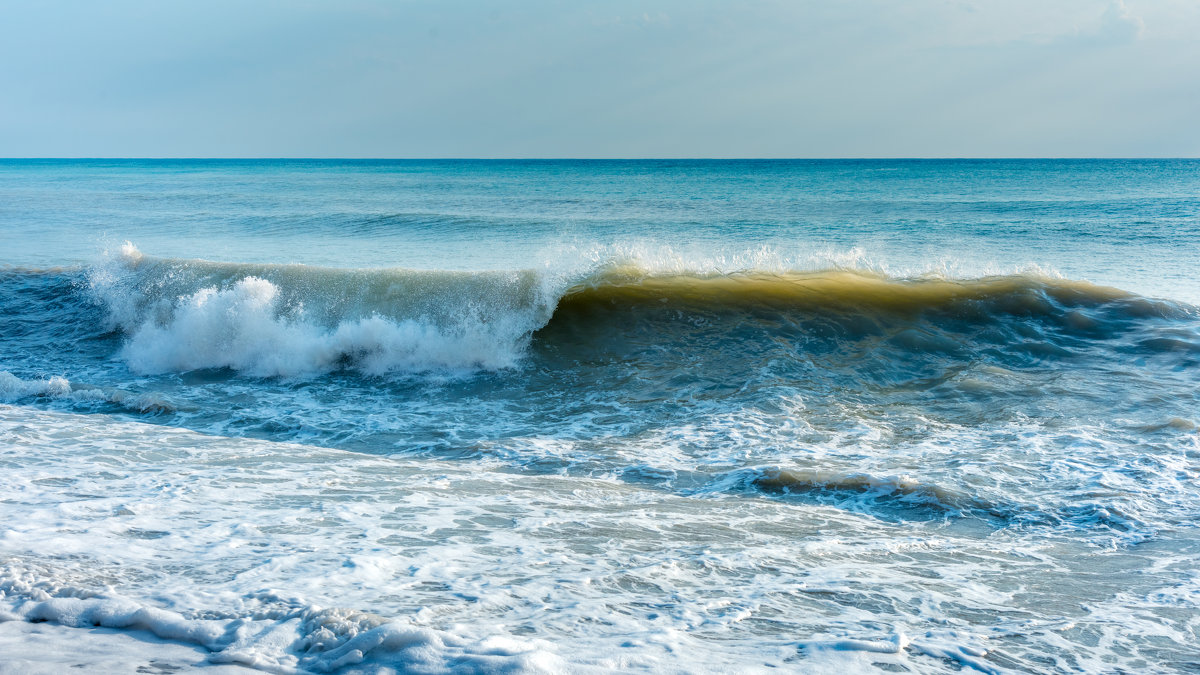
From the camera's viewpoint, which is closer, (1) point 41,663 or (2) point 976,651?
(1) point 41,663

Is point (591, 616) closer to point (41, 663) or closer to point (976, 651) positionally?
point (976, 651)

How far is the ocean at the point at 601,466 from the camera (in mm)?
3238

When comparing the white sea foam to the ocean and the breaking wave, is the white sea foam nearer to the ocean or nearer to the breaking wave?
the ocean

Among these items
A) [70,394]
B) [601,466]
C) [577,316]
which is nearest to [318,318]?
[70,394]

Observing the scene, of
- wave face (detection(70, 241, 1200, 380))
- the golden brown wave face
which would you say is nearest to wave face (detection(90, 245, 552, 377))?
wave face (detection(70, 241, 1200, 380))

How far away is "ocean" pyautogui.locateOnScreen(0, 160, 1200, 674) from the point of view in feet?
10.6

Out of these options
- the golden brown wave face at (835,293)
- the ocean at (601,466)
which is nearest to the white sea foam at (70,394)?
the ocean at (601,466)

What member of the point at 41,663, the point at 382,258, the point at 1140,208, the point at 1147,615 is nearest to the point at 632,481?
the point at 1147,615

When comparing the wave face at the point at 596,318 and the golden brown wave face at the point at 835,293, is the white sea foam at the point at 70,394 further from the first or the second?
the golden brown wave face at the point at 835,293

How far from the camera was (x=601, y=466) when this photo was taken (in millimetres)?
6129

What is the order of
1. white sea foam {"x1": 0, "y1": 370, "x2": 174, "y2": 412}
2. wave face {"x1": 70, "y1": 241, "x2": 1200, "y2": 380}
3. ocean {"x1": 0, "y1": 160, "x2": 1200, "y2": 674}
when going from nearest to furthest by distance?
ocean {"x1": 0, "y1": 160, "x2": 1200, "y2": 674}, white sea foam {"x1": 0, "y1": 370, "x2": 174, "y2": 412}, wave face {"x1": 70, "y1": 241, "x2": 1200, "y2": 380}

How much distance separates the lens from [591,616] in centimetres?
340

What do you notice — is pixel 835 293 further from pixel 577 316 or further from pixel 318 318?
pixel 318 318

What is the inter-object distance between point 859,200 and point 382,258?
22.9 m
